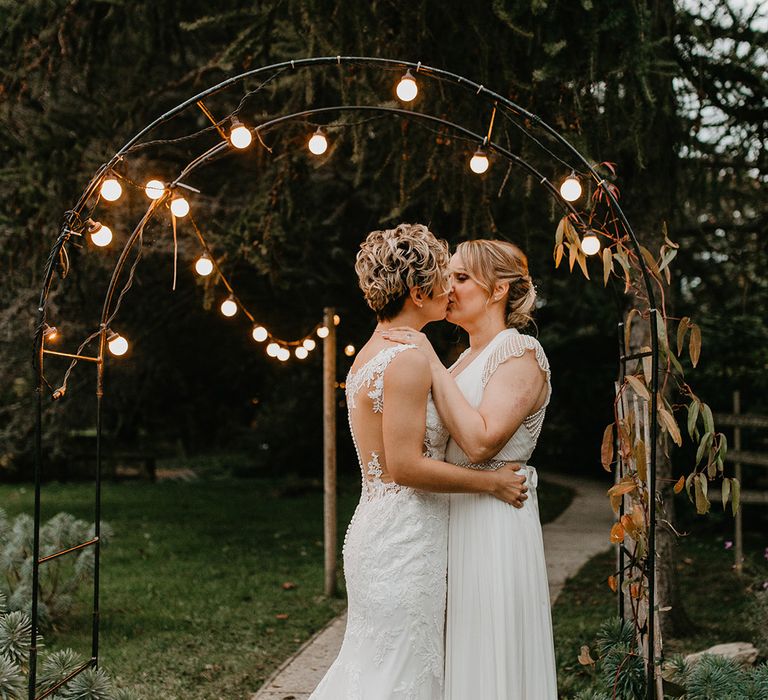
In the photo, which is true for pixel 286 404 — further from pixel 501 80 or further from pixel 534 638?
pixel 534 638

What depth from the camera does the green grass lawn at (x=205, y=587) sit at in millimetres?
5398

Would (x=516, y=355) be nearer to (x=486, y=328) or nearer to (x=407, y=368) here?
(x=486, y=328)

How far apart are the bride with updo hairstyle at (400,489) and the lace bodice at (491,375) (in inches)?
2.4

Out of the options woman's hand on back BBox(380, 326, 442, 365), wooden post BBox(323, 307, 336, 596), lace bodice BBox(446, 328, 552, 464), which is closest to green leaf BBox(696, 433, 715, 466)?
lace bodice BBox(446, 328, 552, 464)

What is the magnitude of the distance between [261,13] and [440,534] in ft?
12.4

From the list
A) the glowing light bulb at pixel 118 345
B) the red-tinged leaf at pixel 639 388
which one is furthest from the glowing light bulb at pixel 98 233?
the red-tinged leaf at pixel 639 388

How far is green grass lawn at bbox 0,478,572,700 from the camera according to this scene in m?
5.40

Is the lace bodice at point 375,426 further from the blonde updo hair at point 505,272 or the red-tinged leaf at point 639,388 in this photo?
the red-tinged leaf at point 639,388

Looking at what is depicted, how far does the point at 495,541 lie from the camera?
3.09 m

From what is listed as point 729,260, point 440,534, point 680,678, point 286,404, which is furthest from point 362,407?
point 286,404

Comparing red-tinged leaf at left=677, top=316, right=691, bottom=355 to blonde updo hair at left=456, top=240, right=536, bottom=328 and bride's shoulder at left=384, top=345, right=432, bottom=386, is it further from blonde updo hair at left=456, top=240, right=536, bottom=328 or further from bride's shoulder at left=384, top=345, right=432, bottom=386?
bride's shoulder at left=384, top=345, right=432, bottom=386

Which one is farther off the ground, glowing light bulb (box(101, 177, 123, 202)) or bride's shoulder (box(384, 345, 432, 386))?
glowing light bulb (box(101, 177, 123, 202))

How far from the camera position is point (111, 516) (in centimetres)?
1215

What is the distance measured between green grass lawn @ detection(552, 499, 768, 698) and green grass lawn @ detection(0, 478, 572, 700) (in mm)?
1899
